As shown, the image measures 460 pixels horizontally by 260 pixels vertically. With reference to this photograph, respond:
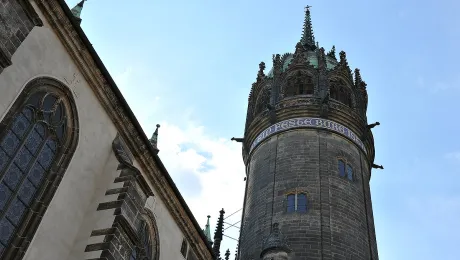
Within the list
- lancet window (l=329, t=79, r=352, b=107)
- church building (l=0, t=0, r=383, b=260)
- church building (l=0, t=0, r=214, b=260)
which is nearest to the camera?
church building (l=0, t=0, r=214, b=260)

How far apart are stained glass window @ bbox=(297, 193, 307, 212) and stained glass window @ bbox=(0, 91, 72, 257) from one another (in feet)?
43.0

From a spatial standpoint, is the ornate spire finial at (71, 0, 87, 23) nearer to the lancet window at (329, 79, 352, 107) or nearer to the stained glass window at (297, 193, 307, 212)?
the stained glass window at (297, 193, 307, 212)

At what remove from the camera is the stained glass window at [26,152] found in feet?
36.2

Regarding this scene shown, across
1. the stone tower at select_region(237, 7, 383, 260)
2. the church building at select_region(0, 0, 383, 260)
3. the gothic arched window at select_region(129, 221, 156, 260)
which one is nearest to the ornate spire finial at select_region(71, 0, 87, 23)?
the church building at select_region(0, 0, 383, 260)

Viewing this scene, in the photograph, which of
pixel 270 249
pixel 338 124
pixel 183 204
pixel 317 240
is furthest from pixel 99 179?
pixel 338 124

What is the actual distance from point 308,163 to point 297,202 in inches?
84.2

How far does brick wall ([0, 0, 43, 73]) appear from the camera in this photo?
10953mm

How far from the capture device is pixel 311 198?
2391 centimetres

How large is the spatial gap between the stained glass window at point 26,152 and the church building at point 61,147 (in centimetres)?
2

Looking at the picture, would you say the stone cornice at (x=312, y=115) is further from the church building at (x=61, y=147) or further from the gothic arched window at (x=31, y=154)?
the gothic arched window at (x=31, y=154)

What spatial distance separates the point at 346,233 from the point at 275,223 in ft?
9.82

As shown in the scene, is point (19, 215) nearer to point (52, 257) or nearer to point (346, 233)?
point (52, 257)

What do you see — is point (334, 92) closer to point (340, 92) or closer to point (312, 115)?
point (340, 92)

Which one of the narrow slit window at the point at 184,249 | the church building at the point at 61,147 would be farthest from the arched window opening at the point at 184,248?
the church building at the point at 61,147
